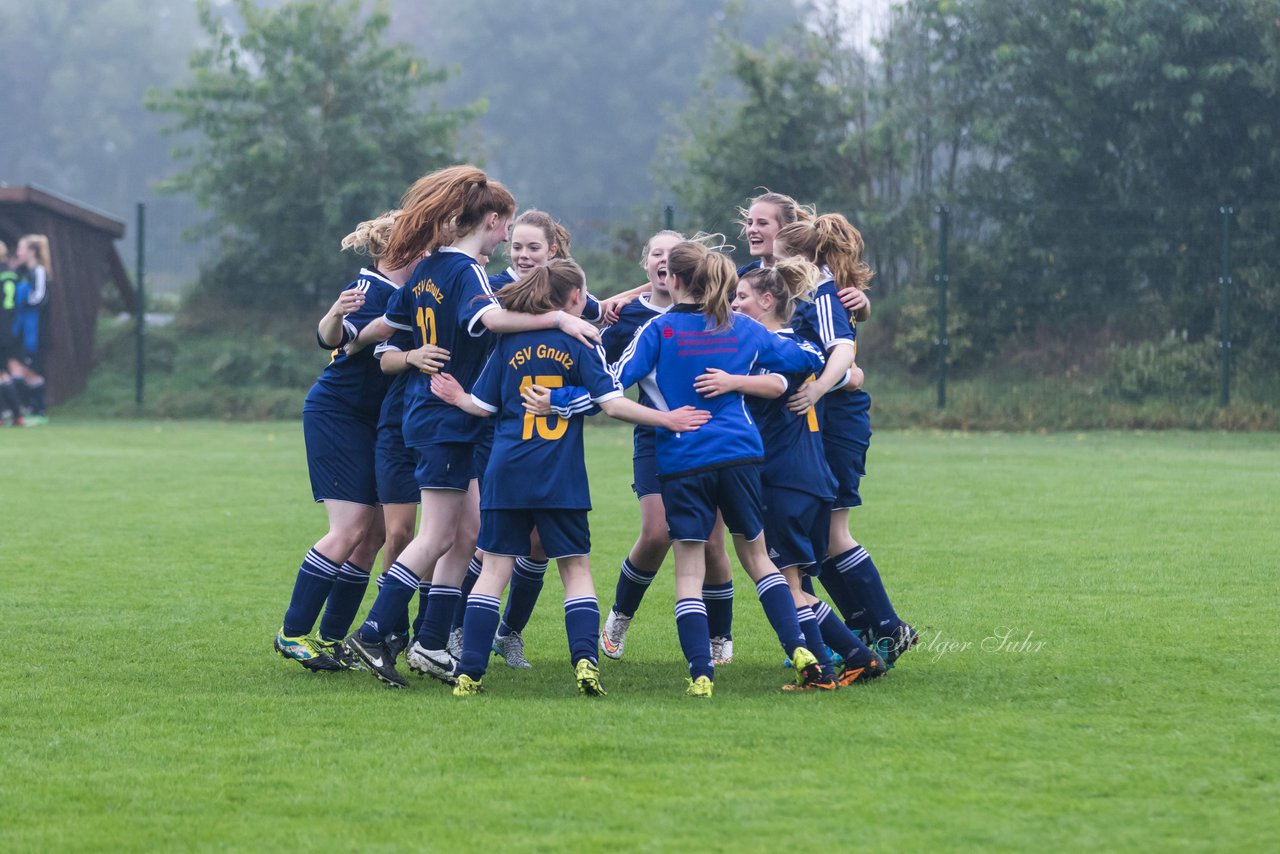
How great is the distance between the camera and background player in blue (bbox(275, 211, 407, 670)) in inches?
237

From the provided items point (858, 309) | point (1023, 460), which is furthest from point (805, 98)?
point (858, 309)

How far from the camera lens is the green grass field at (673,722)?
3797 mm

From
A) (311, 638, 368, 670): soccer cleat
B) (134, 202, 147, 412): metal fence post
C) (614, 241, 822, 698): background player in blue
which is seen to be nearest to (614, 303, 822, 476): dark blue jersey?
(614, 241, 822, 698): background player in blue

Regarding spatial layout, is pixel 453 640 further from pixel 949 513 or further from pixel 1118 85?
pixel 1118 85

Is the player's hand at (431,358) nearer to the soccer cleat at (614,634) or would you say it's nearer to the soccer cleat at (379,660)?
the soccer cleat at (379,660)

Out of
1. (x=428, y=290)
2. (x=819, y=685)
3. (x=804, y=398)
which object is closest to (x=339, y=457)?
(x=428, y=290)

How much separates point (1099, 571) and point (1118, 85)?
14659 millimetres

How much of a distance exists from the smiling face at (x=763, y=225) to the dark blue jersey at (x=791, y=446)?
0.59 meters

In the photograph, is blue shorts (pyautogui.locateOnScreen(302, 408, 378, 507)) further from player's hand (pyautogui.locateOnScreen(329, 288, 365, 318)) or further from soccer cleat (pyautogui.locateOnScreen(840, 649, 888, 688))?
soccer cleat (pyautogui.locateOnScreen(840, 649, 888, 688))

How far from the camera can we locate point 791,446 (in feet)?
18.9

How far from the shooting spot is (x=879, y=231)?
2208cm

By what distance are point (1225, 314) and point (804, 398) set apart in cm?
1496

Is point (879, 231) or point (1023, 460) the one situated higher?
point (879, 231)

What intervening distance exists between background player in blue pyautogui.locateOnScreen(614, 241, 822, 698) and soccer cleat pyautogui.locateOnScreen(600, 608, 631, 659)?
74 centimetres
